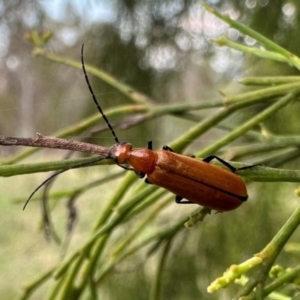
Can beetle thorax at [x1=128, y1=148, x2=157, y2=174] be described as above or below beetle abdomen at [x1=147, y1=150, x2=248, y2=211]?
above

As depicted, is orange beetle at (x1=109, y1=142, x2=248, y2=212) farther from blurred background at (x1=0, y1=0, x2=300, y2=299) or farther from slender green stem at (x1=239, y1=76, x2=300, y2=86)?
blurred background at (x1=0, y1=0, x2=300, y2=299)

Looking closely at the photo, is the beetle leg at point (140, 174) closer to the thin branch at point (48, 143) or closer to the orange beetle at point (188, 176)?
the orange beetle at point (188, 176)

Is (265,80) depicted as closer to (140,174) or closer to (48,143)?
(140,174)

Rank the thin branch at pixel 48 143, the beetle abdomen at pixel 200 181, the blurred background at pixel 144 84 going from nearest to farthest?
1. the thin branch at pixel 48 143
2. the beetle abdomen at pixel 200 181
3. the blurred background at pixel 144 84

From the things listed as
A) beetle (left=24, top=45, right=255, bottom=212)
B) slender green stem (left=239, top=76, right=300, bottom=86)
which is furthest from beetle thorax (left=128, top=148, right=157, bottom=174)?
slender green stem (left=239, top=76, right=300, bottom=86)

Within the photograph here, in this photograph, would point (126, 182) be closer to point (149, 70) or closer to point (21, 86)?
point (149, 70)

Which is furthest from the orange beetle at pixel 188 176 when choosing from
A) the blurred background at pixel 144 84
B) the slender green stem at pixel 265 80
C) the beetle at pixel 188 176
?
the blurred background at pixel 144 84

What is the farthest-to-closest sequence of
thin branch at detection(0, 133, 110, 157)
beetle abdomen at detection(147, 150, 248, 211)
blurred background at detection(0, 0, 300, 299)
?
1. blurred background at detection(0, 0, 300, 299)
2. beetle abdomen at detection(147, 150, 248, 211)
3. thin branch at detection(0, 133, 110, 157)

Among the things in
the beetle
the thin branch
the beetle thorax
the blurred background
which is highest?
the blurred background
